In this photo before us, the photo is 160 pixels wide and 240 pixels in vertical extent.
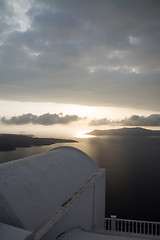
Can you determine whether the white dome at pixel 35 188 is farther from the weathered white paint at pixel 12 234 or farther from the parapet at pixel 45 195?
the weathered white paint at pixel 12 234

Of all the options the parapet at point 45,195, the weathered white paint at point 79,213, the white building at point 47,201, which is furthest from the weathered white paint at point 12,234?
the weathered white paint at point 79,213

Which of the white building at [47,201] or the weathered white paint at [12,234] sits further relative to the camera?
the white building at [47,201]

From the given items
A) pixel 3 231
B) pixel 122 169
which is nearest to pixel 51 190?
pixel 3 231

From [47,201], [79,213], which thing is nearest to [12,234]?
[47,201]

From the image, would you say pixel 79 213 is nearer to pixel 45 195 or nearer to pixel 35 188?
pixel 45 195

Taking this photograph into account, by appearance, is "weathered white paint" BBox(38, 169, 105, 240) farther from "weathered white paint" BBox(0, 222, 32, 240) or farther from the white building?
"weathered white paint" BBox(0, 222, 32, 240)

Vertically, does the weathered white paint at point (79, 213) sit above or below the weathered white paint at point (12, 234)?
below

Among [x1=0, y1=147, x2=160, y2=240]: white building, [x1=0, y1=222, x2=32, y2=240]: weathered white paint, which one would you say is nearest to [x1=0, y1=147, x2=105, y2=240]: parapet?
[x1=0, y1=147, x2=160, y2=240]: white building

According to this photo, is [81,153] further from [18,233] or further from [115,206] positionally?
[115,206]
